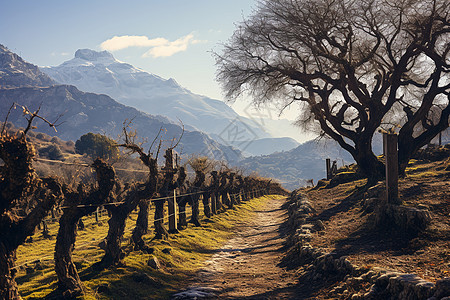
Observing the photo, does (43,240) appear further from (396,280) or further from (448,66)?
(448,66)

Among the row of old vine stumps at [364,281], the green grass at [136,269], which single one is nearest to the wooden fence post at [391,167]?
the row of old vine stumps at [364,281]

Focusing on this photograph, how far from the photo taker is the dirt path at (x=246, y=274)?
10.0 m

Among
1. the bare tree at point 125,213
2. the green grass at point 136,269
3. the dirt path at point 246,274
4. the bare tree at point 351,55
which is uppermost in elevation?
the bare tree at point 351,55

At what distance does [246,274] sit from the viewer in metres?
12.4

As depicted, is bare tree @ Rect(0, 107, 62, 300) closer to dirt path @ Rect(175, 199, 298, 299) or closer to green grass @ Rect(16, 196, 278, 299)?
green grass @ Rect(16, 196, 278, 299)

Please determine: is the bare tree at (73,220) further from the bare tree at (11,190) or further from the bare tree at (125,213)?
the bare tree at (11,190)

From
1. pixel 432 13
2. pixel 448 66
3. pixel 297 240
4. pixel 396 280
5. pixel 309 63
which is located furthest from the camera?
pixel 309 63

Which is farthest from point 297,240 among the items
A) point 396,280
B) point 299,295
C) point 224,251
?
point 396,280

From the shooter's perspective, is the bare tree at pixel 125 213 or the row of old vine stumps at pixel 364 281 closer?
the row of old vine stumps at pixel 364 281

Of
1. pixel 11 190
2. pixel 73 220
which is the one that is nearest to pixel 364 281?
pixel 73 220

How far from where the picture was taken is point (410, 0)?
67.8 feet

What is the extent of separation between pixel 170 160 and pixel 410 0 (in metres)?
16.5

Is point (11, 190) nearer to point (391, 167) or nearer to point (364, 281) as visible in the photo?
point (364, 281)

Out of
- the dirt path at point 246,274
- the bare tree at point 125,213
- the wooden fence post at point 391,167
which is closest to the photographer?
the dirt path at point 246,274
